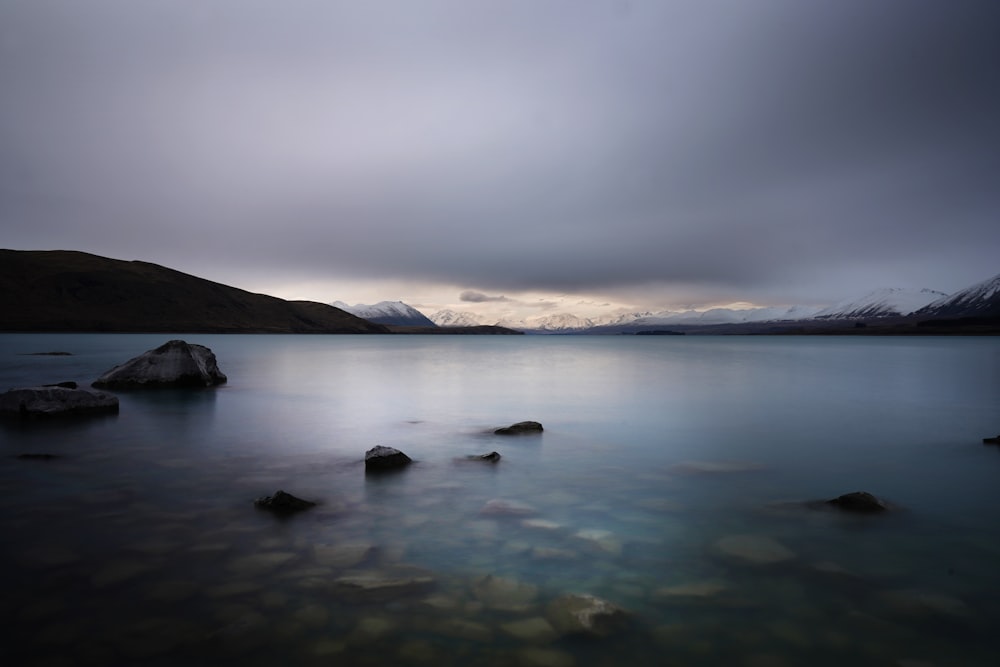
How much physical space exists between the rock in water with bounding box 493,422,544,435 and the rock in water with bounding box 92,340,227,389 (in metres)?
22.1

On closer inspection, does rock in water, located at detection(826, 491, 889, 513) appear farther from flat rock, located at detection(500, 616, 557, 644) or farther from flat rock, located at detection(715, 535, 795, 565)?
flat rock, located at detection(500, 616, 557, 644)

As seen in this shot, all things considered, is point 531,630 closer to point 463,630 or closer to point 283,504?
point 463,630

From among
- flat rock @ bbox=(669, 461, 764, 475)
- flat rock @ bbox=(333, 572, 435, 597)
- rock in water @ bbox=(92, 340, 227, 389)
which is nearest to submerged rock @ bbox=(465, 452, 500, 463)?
flat rock @ bbox=(669, 461, 764, 475)

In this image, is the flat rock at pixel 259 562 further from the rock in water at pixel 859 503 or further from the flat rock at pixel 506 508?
the rock in water at pixel 859 503

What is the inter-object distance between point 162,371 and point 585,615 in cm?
3125

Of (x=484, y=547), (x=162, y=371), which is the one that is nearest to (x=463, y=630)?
(x=484, y=547)

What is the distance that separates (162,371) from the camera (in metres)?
29.9

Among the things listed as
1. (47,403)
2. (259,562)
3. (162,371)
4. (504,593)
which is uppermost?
(162,371)

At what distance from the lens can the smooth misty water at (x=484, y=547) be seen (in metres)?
5.81

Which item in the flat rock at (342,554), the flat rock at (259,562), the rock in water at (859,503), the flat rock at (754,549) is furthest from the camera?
the rock in water at (859,503)

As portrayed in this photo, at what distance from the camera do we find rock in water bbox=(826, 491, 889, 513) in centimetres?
1048

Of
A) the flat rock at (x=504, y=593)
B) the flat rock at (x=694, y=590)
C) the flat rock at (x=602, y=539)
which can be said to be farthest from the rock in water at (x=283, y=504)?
the flat rock at (x=694, y=590)

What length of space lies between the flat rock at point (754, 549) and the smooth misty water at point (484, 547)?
15 cm

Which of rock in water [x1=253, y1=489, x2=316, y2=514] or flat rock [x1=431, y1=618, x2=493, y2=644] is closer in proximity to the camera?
flat rock [x1=431, y1=618, x2=493, y2=644]
